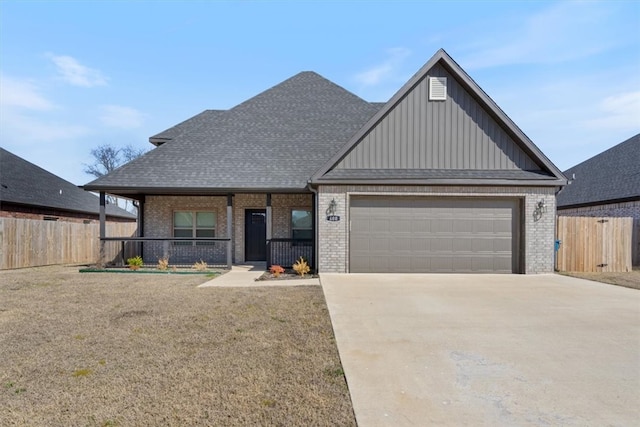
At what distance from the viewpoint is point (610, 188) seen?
59.0ft

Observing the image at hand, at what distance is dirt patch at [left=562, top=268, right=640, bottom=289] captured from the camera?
988 centimetres

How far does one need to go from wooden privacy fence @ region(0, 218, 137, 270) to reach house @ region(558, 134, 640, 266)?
2168 centimetres

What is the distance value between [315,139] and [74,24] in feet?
29.1

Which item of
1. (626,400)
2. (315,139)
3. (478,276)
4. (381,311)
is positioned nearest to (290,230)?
(315,139)

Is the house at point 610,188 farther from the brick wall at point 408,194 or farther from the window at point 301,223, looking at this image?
the window at point 301,223

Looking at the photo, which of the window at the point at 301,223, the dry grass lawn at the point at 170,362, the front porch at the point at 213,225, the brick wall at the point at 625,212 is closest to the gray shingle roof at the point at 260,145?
the front porch at the point at 213,225

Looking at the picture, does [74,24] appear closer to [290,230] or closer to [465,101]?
[290,230]

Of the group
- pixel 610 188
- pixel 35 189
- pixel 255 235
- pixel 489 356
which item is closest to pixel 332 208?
pixel 255 235

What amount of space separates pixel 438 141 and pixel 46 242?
16.1 meters

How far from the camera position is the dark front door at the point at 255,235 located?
47.9ft

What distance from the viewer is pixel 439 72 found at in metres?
11.3

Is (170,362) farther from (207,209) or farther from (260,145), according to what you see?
(260,145)

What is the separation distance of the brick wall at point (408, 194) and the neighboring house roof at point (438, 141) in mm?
536

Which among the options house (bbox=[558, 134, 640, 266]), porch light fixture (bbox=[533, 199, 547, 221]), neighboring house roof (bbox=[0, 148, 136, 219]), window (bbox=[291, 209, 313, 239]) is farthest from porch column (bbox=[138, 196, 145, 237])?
house (bbox=[558, 134, 640, 266])
